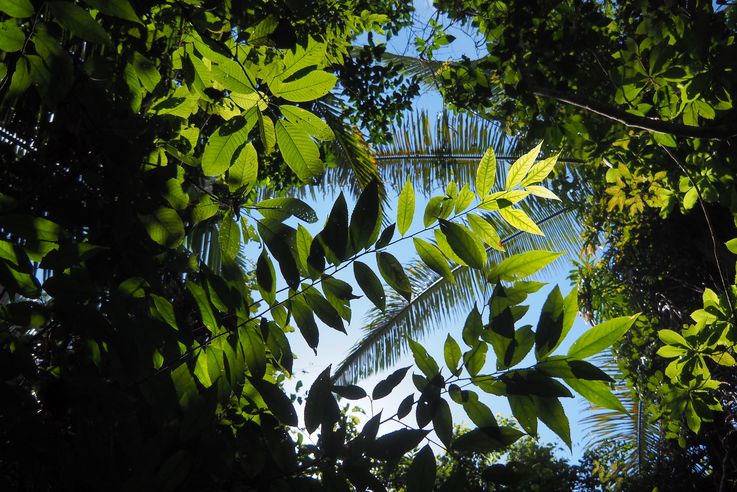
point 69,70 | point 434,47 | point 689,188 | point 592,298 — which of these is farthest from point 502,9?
point 592,298

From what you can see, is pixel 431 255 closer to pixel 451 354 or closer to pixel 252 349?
pixel 451 354

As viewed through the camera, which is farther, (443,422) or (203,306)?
(203,306)

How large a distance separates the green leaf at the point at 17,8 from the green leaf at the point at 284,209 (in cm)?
50

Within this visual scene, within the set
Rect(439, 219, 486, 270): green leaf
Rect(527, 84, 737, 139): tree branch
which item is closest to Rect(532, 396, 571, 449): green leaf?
Rect(439, 219, 486, 270): green leaf

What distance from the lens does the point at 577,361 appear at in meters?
0.83

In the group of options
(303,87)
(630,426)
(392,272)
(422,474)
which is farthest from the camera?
(630,426)

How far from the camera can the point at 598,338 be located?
854 millimetres

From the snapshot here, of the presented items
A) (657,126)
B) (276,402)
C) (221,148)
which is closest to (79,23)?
(221,148)

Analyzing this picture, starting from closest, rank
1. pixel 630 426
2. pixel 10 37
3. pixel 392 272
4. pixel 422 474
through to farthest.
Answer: pixel 422 474 → pixel 10 37 → pixel 392 272 → pixel 630 426

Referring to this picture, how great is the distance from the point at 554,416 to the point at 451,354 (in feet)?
0.59

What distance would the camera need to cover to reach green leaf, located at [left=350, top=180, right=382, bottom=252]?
93 centimetres

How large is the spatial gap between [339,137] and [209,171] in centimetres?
421

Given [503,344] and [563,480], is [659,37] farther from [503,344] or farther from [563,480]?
[563,480]

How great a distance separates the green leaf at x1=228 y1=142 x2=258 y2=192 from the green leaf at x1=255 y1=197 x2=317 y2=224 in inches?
3.0
